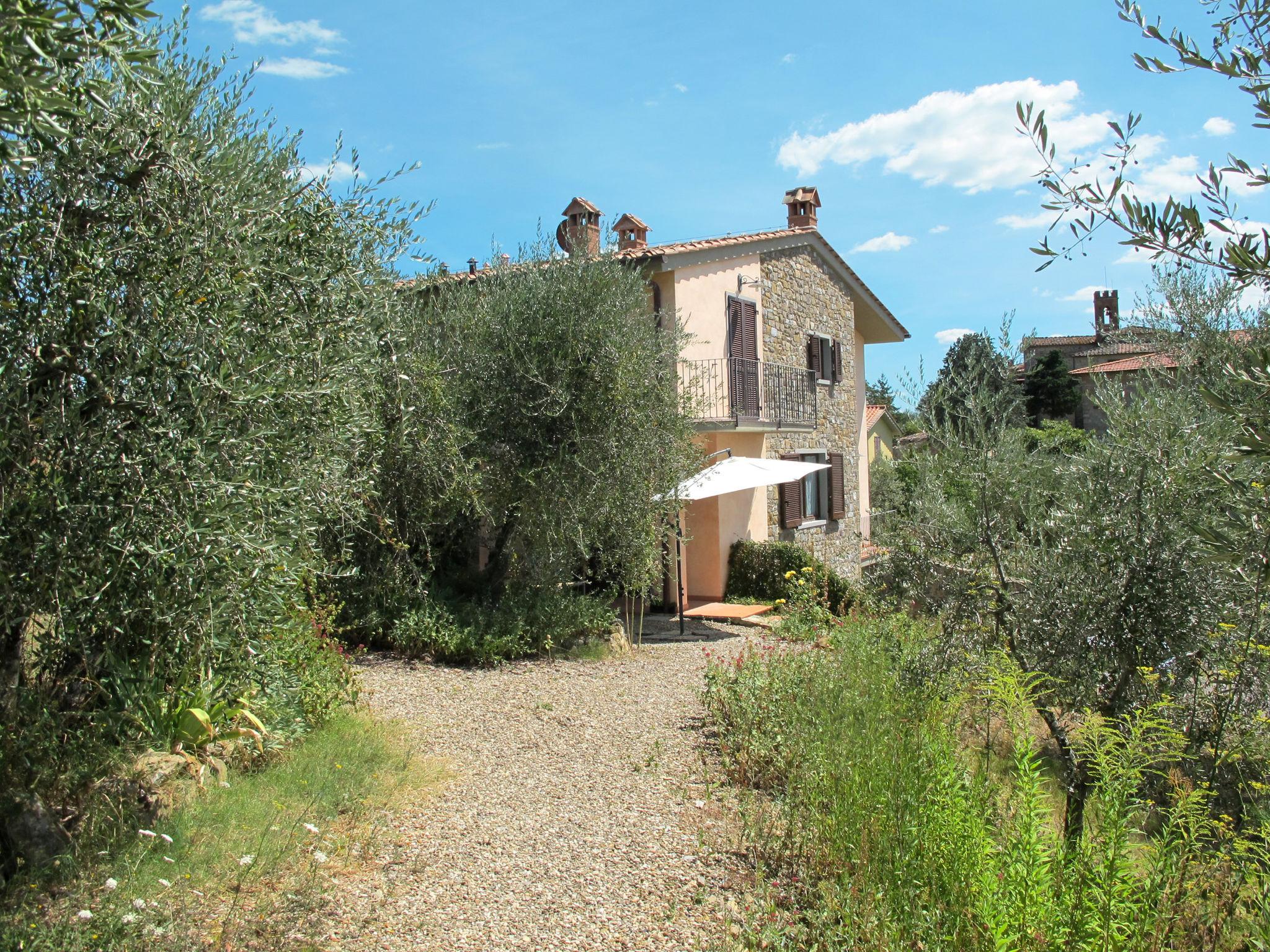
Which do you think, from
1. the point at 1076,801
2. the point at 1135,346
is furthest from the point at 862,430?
the point at 1076,801

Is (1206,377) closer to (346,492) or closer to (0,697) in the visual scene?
(346,492)

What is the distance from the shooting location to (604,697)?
7.84 metres

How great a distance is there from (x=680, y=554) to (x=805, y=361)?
670 cm

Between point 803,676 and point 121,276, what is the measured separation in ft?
17.1

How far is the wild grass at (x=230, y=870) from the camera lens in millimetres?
3332

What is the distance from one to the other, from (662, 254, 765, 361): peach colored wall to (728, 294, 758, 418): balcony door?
0.61 ft

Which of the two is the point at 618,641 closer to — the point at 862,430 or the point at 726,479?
the point at 726,479

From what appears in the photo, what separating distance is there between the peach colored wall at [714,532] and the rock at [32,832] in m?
11.2

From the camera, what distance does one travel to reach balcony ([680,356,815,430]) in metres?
13.5

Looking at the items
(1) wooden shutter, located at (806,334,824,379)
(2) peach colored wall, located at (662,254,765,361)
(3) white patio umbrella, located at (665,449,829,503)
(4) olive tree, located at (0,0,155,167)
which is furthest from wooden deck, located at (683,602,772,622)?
(4) olive tree, located at (0,0,155,167)

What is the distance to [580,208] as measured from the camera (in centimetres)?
1357

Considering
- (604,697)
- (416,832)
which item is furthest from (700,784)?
(604,697)

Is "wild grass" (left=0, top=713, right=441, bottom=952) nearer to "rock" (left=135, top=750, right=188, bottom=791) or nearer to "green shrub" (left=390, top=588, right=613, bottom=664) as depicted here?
"rock" (left=135, top=750, right=188, bottom=791)

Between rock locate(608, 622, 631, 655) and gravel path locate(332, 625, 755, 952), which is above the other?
rock locate(608, 622, 631, 655)
